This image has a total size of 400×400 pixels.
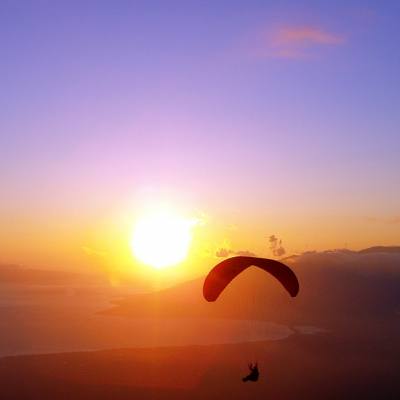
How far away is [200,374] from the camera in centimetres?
7281

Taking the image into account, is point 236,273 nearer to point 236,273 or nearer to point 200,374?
point 236,273

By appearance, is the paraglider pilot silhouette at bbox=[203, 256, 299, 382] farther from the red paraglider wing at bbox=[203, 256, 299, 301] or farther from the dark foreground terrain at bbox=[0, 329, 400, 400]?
the dark foreground terrain at bbox=[0, 329, 400, 400]

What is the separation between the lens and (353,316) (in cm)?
18012

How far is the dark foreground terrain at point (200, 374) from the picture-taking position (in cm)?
6431

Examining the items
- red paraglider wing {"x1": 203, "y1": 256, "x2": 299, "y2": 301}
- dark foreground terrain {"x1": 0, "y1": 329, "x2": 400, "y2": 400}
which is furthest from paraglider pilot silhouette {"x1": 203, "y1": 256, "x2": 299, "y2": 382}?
dark foreground terrain {"x1": 0, "y1": 329, "x2": 400, "y2": 400}

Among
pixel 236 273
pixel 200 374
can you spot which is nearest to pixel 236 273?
pixel 236 273

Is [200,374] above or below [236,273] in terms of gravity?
below

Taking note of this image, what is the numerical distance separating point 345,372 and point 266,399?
2285 centimetres

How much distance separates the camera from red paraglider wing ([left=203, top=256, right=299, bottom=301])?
3491 cm

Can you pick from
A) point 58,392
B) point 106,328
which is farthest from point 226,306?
point 58,392

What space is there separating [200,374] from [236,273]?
4180 cm

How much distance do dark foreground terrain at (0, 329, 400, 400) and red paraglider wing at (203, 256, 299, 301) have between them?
31.3 m

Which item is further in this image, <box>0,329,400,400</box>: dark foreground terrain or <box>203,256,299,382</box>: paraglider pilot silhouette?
<box>0,329,400,400</box>: dark foreground terrain

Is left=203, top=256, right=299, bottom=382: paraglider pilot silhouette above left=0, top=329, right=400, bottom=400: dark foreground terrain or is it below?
above
